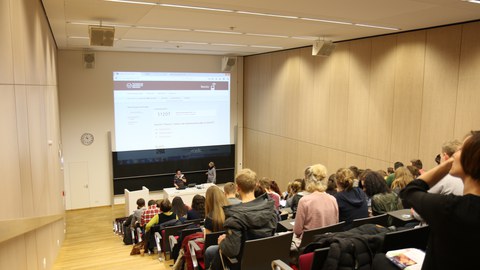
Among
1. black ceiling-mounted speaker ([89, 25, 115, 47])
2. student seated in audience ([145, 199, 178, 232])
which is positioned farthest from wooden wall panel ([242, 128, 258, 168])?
black ceiling-mounted speaker ([89, 25, 115, 47])

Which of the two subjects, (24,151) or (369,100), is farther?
(369,100)

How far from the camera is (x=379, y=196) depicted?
427cm

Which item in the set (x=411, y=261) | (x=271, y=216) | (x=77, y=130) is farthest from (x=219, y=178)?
(x=411, y=261)

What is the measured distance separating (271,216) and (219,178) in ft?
34.3

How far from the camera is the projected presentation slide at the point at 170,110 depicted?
12.0m

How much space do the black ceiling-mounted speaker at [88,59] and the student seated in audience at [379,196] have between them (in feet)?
31.2

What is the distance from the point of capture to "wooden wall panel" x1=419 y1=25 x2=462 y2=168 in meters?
6.38

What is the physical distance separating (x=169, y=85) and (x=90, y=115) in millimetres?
2660

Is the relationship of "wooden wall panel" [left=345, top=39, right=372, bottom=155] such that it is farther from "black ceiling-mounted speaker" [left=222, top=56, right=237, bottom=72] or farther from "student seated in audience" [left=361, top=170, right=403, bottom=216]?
"black ceiling-mounted speaker" [left=222, top=56, right=237, bottom=72]

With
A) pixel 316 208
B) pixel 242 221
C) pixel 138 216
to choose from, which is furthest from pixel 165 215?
pixel 242 221

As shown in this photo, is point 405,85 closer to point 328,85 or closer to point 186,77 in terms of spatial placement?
point 328,85

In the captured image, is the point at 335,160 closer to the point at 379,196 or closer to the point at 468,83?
the point at 468,83

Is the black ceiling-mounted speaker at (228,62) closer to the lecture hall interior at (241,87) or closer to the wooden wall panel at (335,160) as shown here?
the lecture hall interior at (241,87)

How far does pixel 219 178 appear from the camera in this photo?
1359 centimetres
